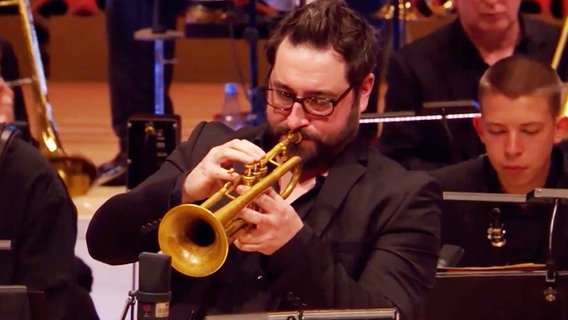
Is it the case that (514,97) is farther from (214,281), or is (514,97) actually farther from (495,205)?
(214,281)

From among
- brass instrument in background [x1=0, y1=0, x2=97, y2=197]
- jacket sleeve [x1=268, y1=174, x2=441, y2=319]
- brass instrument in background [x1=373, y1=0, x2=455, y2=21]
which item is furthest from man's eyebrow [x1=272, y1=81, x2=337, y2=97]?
brass instrument in background [x1=373, y1=0, x2=455, y2=21]

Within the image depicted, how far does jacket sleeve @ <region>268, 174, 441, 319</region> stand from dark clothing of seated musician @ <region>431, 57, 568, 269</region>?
1.85ft

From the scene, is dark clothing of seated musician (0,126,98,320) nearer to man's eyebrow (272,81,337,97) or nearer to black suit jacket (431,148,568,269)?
man's eyebrow (272,81,337,97)

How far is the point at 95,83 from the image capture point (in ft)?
27.8

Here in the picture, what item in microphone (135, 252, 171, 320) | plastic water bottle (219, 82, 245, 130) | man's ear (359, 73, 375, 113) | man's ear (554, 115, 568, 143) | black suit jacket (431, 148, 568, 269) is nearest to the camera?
microphone (135, 252, 171, 320)

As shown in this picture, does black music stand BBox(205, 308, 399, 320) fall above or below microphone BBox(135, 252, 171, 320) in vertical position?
below

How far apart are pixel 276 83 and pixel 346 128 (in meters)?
0.19

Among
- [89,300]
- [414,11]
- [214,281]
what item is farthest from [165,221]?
[414,11]

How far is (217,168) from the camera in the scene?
2.54 m

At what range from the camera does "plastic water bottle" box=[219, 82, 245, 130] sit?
19.3ft

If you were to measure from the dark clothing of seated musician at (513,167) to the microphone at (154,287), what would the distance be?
1.45 meters

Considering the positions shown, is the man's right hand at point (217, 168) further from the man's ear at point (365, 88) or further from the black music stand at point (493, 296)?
the black music stand at point (493, 296)

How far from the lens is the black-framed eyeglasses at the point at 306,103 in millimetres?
2707

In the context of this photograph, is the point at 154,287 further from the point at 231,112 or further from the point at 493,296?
the point at 231,112
